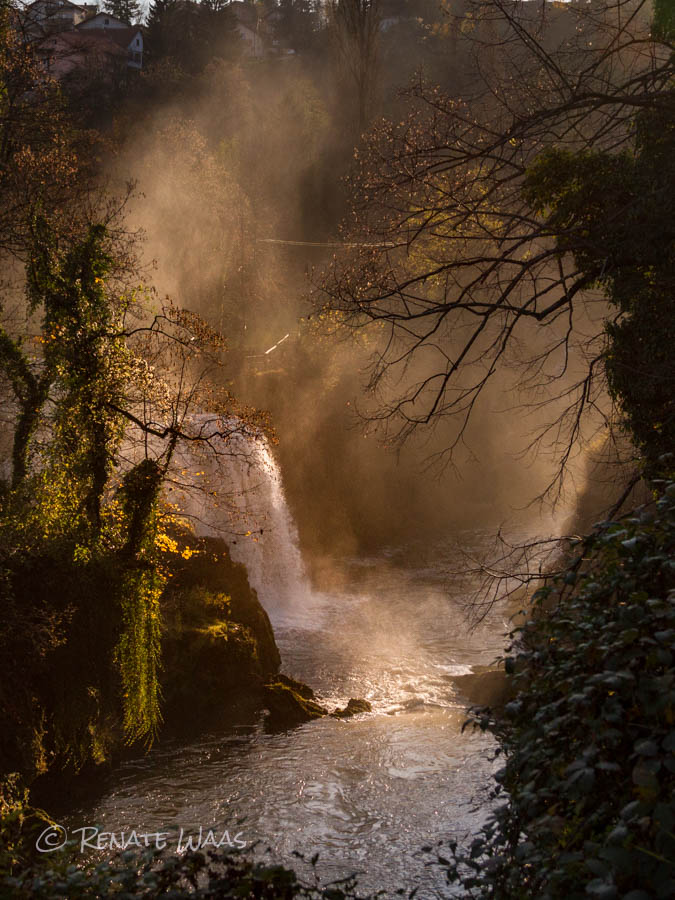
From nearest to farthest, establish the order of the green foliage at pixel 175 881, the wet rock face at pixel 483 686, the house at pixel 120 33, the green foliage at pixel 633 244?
the green foliage at pixel 175 881
the green foliage at pixel 633 244
the wet rock face at pixel 483 686
the house at pixel 120 33

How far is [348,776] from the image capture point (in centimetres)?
1073

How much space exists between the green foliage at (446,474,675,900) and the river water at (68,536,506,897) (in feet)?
9.96

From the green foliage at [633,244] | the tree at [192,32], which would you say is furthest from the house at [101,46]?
the green foliage at [633,244]

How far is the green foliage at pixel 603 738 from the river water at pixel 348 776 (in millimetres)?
3035

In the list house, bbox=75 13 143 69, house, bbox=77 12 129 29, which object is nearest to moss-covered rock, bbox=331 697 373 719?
house, bbox=75 13 143 69

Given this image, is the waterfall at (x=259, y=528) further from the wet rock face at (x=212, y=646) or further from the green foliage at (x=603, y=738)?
the green foliage at (x=603, y=738)

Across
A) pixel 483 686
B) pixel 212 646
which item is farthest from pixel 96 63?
pixel 483 686

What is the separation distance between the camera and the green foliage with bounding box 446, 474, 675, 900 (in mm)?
2283

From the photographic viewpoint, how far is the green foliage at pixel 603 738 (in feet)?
7.49

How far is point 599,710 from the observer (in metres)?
3.14

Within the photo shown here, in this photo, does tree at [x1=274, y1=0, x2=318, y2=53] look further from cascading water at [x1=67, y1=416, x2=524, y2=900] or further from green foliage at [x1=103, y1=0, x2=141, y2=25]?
cascading water at [x1=67, y1=416, x2=524, y2=900]

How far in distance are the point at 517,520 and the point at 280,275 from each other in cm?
1520

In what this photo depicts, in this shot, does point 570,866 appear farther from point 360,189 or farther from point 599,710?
point 360,189

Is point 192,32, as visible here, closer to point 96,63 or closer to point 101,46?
point 101,46
